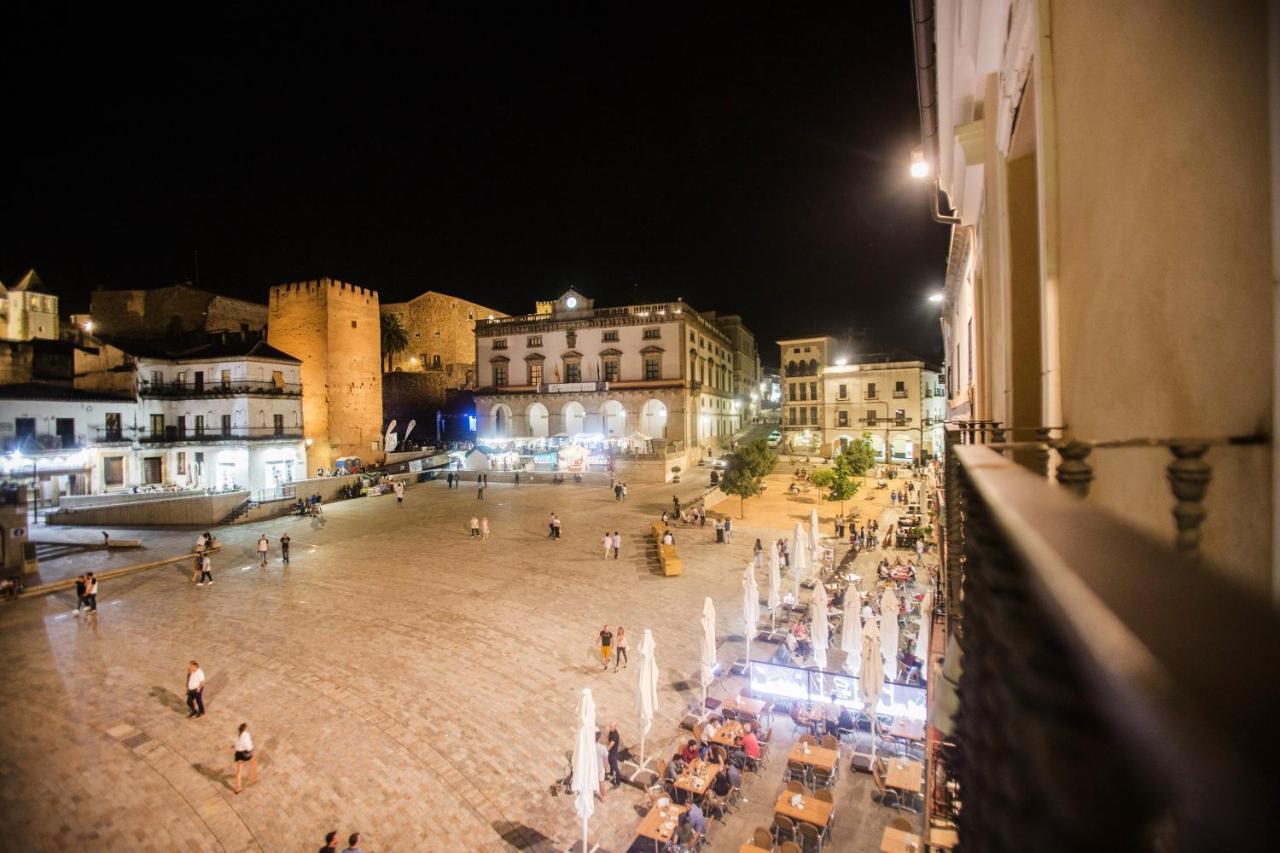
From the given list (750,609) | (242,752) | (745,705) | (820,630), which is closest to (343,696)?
(242,752)

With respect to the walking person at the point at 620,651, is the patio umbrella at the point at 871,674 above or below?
above

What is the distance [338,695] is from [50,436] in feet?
96.6

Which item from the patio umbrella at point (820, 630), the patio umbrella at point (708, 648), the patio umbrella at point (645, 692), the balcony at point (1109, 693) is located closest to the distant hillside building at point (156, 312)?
the patio umbrella at point (708, 648)

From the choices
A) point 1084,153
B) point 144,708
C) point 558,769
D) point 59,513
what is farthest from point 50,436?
point 1084,153

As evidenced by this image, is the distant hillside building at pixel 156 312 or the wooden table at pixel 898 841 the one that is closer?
the wooden table at pixel 898 841

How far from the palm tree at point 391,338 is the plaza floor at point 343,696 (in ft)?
130

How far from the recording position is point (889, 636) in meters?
10.8

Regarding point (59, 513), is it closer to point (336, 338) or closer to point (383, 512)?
point (383, 512)

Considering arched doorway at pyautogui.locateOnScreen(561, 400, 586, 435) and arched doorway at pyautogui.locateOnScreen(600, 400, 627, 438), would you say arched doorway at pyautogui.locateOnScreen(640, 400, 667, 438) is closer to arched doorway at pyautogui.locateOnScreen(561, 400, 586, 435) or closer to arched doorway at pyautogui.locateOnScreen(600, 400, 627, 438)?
arched doorway at pyautogui.locateOnScreen(600, 400, 627, 438)

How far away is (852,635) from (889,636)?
0.71m

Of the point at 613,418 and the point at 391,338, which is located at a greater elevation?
the point at 391,338

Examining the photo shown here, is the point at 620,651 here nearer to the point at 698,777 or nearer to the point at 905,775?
the point at 698,777

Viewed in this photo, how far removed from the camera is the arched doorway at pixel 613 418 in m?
45.7

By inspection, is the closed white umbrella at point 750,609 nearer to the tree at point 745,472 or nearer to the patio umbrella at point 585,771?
the patio umbrella at point 585,771
